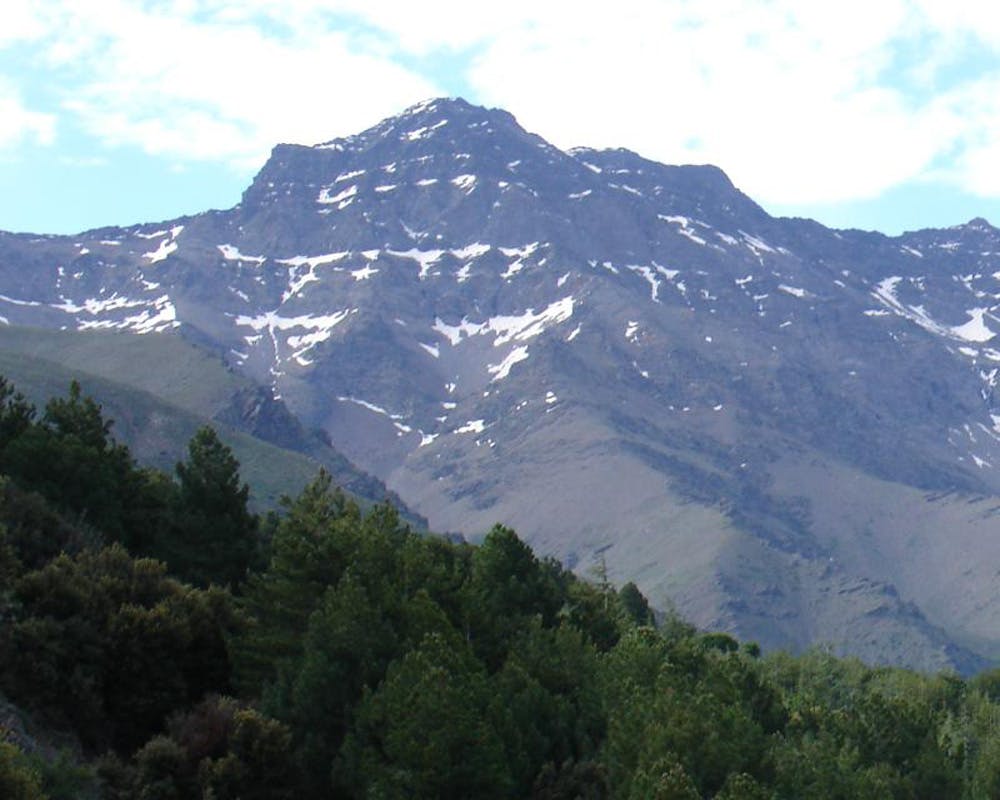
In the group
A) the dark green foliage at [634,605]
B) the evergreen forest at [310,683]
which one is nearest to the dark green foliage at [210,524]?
the evergreen forest at [310,683]

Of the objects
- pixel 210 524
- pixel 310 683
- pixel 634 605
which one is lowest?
pixel 634 605

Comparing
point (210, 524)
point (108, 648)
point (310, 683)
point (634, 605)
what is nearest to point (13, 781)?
point (108, 648)

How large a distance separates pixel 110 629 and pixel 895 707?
3820 centimetres

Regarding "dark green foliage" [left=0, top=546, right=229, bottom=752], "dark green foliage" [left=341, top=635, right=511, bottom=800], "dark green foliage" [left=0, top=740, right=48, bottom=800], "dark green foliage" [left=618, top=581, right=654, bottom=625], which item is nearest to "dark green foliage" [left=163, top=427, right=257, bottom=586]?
"dark green foliage" [left=0, top=546, right=229, bottom=752]

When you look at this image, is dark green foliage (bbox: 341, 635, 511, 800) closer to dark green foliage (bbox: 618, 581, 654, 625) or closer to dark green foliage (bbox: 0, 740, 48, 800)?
dark green foliage (bbox: 0, 740, 48, 800)

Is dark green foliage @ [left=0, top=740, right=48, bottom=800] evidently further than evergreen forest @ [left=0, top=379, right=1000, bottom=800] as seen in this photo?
No

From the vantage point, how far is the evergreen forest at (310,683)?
33.9 m

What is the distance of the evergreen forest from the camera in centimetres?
3391

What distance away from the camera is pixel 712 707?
143 feet

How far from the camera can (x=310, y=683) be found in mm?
37625

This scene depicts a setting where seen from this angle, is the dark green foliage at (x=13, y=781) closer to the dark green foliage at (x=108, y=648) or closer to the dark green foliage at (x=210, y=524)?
the dark green foliage at (x=108, y=648)

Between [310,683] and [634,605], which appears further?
[634,605]

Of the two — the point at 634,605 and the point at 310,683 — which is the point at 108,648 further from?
the point at 634,605

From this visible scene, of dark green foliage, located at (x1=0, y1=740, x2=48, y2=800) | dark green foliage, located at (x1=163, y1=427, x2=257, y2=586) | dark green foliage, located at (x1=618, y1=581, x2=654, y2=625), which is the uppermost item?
dark green foliage, located at (x1=163, y1=427, x2=257, y2=586)
